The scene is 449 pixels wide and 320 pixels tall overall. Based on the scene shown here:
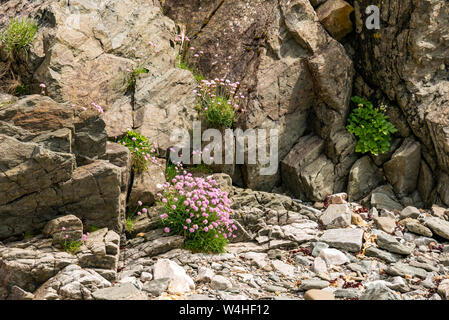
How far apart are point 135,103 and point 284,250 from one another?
4775mm

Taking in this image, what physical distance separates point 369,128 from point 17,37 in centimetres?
847

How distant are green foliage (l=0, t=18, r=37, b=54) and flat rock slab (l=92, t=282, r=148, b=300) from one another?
615 cm

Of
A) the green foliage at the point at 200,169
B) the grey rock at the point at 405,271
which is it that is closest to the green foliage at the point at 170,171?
the green foliage at the point at 200,169

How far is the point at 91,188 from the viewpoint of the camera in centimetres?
782

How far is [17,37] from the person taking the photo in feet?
32.0

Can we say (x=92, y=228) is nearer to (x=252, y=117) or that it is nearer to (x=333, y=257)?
(x=333, y=257)

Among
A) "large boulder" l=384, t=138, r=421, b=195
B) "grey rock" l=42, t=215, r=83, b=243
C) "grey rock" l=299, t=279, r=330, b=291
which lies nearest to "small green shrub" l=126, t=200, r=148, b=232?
"grey rock" l=42, t=215, r=83, b=243

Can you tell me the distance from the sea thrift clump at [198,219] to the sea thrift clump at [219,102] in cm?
243

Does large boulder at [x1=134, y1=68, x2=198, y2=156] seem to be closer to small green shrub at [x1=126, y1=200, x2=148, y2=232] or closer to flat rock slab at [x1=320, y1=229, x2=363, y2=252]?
small green shrub at [x1=126, y1=200, x2=148, y2=232]

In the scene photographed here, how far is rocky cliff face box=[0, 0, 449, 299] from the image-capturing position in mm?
7637

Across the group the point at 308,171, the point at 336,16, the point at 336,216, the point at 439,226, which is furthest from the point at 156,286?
the point at 336,16

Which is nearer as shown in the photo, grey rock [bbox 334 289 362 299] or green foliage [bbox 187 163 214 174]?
grey rock [bbox 334 289 362 299]

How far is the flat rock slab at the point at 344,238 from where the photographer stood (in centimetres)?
843
